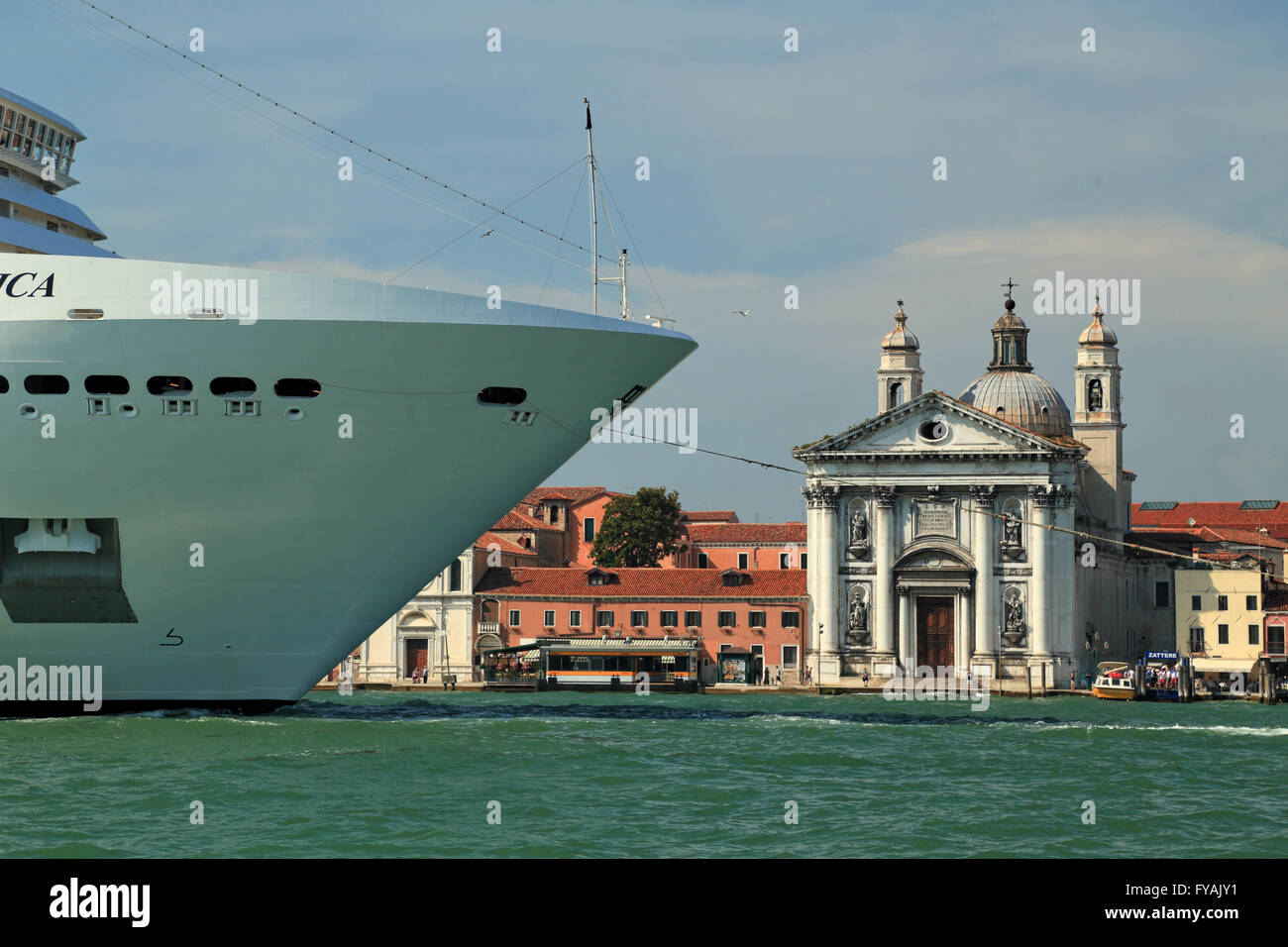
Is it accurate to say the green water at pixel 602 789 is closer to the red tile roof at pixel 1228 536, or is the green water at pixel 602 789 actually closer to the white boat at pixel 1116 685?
the white boat at pixel 1116 685

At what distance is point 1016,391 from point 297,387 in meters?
65.0

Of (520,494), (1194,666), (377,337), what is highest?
(377,337)

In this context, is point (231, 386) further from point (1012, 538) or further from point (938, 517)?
point (1012, 538)

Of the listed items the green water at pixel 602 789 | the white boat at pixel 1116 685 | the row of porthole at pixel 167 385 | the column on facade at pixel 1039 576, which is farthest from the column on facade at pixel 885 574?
the row of porthole at pixel 167 385

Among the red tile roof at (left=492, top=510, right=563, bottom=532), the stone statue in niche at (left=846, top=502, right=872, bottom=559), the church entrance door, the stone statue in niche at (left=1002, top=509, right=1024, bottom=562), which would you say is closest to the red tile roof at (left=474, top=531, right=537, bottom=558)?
the red tile roof at (left=492, top=510, right=563, bottom=532)

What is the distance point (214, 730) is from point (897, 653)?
174 ft

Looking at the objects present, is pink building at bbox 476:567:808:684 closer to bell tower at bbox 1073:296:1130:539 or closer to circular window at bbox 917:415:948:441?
circular window at bbox 917:415:948:441

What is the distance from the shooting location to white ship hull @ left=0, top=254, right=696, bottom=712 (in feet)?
84.2

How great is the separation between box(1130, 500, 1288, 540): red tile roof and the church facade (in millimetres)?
30076

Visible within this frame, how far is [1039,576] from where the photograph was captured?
75.6 metres
